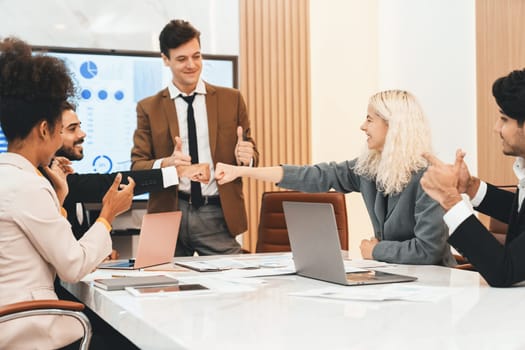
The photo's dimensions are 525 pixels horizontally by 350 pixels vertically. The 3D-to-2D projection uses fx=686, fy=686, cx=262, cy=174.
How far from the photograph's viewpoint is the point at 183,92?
367cm

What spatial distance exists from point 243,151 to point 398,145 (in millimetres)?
923

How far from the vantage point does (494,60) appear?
4.68 metres

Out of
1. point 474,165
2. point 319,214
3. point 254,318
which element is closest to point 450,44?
point 474,165

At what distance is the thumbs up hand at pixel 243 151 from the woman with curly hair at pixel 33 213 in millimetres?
1424

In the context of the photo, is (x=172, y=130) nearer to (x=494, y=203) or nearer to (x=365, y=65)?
(x=494, y=203)

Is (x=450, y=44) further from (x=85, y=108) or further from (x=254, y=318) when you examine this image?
(x=254, y=318)

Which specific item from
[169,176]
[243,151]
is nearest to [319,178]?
[243,151]

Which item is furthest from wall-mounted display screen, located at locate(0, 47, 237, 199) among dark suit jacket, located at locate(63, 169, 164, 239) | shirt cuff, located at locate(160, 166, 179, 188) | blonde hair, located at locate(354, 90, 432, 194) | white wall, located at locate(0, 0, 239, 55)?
blonde hair, located at locate(354, 90, 432, 194)

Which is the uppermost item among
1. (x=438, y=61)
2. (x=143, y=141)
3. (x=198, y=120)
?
(x=438, y=61)

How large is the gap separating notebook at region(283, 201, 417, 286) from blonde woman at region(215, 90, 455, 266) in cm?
40

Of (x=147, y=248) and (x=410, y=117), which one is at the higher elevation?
(x=410, y=117)

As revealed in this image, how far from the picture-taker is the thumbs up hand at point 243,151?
11.4ft

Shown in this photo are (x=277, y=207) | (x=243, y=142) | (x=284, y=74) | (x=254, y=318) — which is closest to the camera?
(x=254, y=318)

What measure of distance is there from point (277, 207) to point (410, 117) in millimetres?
1393
